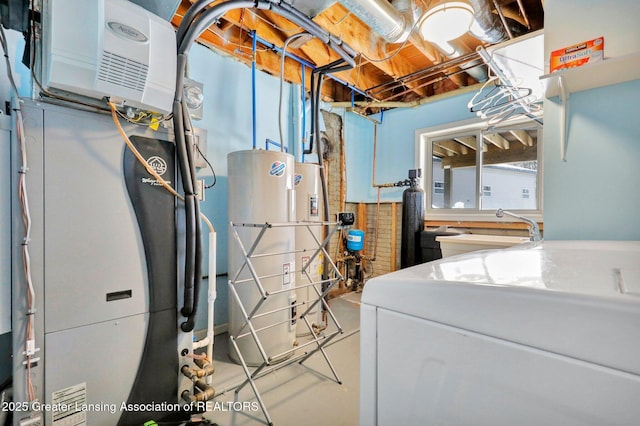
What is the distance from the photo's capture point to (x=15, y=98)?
1156 millimetres

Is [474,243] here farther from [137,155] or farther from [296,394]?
[137,155]

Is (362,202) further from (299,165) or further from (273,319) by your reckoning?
(273,319)

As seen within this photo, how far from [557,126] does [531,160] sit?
7.13 feet

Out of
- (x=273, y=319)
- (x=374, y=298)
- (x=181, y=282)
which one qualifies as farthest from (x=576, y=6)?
(x=273, y=319)

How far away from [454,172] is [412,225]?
1243 mm

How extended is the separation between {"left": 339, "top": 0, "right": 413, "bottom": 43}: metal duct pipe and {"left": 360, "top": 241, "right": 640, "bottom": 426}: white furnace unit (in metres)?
2.03

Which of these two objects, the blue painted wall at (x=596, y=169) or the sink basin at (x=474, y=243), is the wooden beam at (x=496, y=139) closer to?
the sink basin at (x=474, y=243)

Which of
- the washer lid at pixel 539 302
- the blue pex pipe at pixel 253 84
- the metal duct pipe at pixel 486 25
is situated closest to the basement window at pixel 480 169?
the metal duct pipe at pixel 486 25

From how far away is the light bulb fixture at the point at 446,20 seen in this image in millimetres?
1755

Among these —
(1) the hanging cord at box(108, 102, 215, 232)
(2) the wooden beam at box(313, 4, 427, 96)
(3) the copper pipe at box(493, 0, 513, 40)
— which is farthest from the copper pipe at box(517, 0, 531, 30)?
(1) the hanging cord at box(108, 102, 215, 232)

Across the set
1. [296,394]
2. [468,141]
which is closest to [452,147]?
[468,141]

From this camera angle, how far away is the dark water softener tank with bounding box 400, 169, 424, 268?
3262mm

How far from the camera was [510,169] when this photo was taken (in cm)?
371

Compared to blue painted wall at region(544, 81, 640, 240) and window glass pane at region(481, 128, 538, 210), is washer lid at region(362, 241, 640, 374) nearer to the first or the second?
blue painted wall at region(544, 81, 640, 240)
